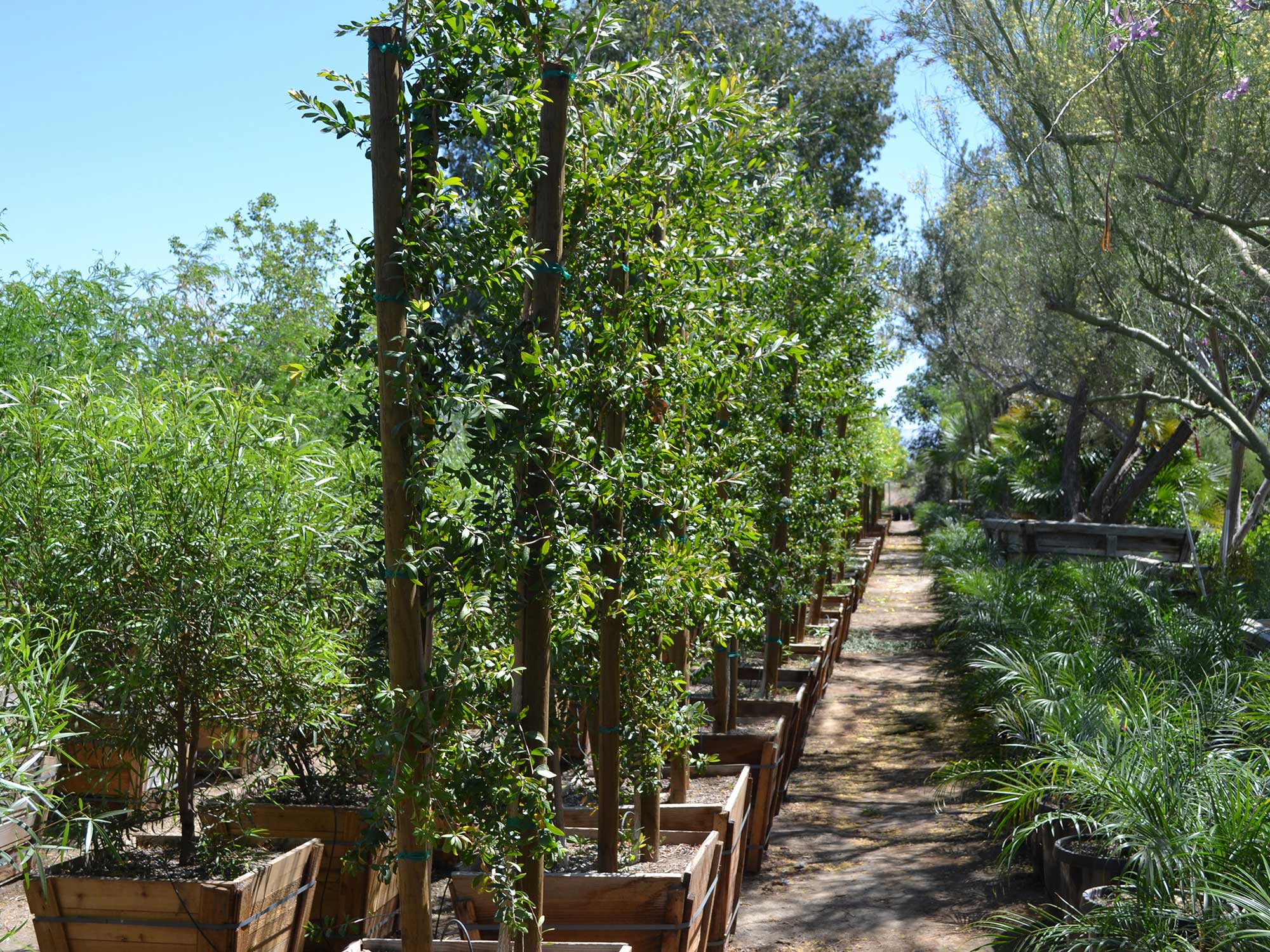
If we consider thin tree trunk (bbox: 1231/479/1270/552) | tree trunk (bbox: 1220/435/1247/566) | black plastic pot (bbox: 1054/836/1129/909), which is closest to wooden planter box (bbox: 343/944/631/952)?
black plastic pot (bbox: 1054/836/1129/909)

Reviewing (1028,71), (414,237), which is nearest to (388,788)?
(414,237)

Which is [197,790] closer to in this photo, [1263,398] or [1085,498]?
[1263,398]

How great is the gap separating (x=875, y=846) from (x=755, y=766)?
108 cm

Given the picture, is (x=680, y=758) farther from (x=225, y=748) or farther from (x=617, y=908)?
(x=225, y=748)

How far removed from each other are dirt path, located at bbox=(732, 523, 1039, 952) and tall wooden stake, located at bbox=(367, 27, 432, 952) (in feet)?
9.65

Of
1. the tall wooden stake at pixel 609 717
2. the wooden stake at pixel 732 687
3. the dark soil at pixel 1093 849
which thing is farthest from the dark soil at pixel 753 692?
the tall wooden stake at pixel 609 717

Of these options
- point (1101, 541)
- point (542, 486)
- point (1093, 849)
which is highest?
point (542, 486)

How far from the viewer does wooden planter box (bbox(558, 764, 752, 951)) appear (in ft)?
15.9

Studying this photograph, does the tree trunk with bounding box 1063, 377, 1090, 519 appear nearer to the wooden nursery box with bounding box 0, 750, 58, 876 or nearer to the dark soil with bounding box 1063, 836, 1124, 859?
the dark soil with bounding box 1063, 836, 1124, 859

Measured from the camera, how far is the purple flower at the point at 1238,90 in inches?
273

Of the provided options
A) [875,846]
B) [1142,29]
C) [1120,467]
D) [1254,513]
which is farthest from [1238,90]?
[1120,467]

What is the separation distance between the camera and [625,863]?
4477 mm

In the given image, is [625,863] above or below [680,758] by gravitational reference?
below

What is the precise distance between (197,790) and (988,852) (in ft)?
13.6
